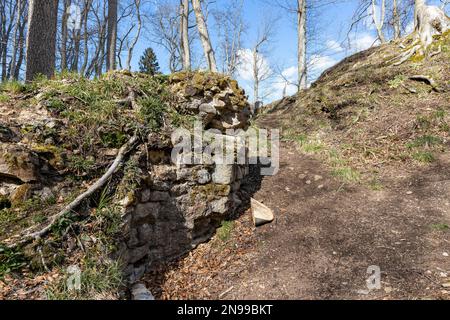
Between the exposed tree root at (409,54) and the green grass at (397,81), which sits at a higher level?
the exposed tree root at (409,54)

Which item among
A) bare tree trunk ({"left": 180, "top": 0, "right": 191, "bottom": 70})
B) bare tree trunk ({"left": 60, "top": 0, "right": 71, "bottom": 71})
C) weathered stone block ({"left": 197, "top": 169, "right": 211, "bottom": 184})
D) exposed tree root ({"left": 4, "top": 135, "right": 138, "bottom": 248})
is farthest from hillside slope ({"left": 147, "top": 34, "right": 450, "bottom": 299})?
bare tree trunk ({"left": 60, "top": 0, "right": 71, "bottom": 71})

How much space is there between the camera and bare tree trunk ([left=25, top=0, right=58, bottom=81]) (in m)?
4.79

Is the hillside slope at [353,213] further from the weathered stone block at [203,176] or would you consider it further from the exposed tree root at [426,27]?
the weathered stone block at [203,176]

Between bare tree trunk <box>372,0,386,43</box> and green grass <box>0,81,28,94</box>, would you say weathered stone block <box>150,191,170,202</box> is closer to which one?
green grass <box>0,81,28,94</box>

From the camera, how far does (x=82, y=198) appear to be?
100 inches

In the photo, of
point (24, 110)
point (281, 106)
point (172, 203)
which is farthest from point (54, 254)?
point (281, 106)

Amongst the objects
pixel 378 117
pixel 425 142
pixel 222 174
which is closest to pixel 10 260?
pixel 222 174

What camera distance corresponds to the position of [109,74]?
425 centimetres

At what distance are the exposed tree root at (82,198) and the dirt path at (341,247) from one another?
4.47 feet

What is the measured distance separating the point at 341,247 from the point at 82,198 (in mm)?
2999

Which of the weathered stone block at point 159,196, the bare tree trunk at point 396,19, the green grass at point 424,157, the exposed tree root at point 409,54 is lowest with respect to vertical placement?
the weathered stone block at point 159,196

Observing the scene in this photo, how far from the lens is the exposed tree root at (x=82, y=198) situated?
83.1 inches

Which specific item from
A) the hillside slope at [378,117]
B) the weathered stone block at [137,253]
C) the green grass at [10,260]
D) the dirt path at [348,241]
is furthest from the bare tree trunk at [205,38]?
the green grass at [10,260]

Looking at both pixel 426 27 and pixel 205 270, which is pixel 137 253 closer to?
pixel 205 270
